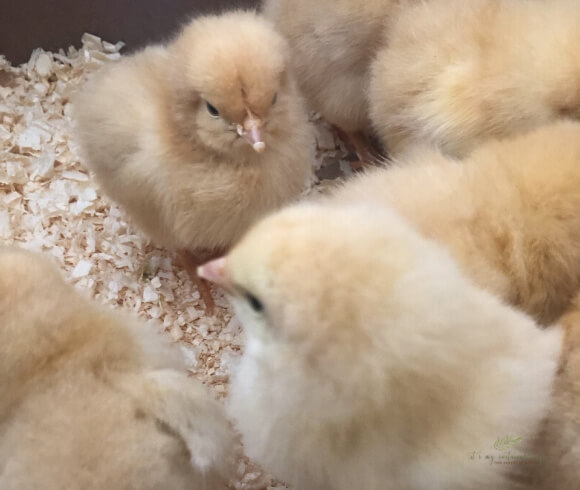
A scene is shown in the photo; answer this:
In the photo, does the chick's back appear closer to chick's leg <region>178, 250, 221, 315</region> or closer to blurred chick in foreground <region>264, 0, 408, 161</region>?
blurred chick in foreground <region>264, 0, 408, 161</region>

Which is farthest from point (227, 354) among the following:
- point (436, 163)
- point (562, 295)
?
point (562, 295)

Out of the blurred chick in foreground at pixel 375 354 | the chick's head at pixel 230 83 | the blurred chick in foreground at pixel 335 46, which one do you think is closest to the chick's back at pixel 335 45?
the blurred chick in foreground at pixel 335 46

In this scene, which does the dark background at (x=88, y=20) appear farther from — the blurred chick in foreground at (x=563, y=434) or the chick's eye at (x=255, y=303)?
the blurred chick in foreground at (x=563, y=434)

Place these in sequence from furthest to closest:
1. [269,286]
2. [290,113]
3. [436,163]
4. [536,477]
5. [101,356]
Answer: [290,113], [436,163], [101,356], [536,477], [269,286]

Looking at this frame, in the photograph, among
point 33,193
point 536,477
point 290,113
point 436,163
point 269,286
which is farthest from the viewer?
point 33,193

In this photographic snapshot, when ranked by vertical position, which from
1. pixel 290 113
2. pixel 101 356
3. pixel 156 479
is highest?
pixel 290 113

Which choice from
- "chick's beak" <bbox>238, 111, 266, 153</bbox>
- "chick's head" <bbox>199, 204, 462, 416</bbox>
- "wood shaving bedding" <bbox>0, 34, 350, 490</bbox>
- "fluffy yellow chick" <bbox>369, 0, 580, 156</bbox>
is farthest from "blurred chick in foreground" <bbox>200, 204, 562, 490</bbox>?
"wood shaving bedding" <bbox>0, 34, 350, 490</bbox>

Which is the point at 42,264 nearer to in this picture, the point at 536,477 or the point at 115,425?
the point at 115,425
